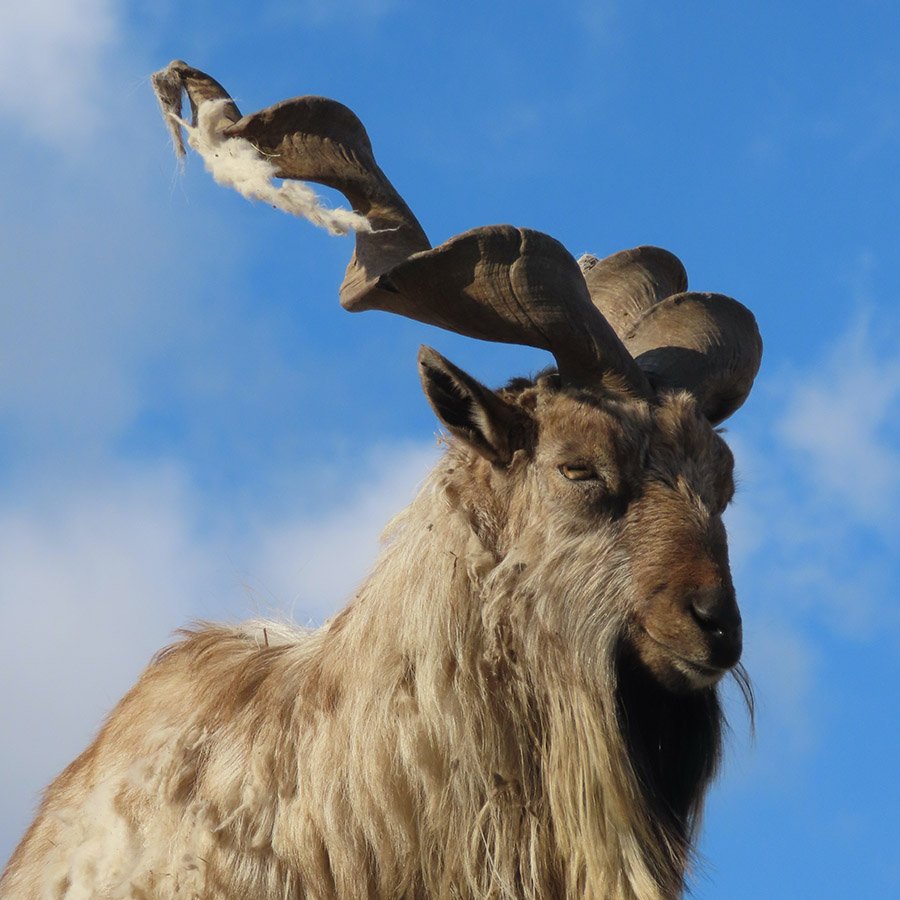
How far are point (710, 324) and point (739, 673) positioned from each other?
164cm

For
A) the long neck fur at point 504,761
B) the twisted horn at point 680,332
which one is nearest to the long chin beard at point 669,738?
the long neck fur at point 504,761

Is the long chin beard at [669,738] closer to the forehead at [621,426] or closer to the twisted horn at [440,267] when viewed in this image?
the forehead at [621,426]

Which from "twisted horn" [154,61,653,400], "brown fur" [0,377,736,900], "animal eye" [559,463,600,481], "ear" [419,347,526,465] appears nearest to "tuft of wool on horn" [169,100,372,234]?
"twisted horn" [154,61,653,400]

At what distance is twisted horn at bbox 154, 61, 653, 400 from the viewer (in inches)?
265

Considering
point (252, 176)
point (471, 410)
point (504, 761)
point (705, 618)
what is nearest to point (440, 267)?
point (471, 410)

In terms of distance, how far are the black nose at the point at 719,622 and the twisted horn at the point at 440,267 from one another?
994 mm

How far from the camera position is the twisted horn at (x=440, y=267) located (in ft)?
22.0

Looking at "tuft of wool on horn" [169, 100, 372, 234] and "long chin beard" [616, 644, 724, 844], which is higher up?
"tuft of wool on horn" [169, 100, 372, 234]

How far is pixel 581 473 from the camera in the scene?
6406mm

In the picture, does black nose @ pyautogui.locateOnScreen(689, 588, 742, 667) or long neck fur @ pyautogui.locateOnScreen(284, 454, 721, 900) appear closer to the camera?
black nose @ pyautogui.locateOnScreen(689, 588, 742, 667)

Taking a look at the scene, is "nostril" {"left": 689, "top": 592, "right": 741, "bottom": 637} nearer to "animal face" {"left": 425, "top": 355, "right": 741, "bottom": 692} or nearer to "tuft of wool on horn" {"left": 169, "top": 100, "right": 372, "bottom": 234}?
"animal face" {"left": 425, "top": 355, "right": 741, "bottom": 692}

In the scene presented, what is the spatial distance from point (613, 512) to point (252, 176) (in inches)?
76.6

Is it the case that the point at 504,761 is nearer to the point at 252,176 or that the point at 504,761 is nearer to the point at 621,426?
the point at 621,426

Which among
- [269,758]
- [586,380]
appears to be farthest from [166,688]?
[586,380]
